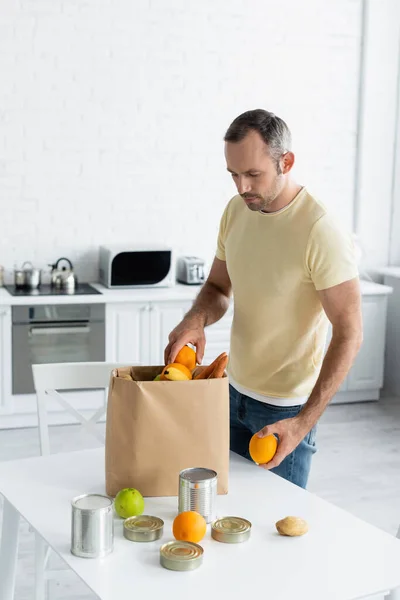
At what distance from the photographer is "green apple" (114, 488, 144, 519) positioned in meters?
1.70

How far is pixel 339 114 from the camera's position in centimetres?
523

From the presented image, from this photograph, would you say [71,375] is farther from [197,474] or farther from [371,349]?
[371,349]

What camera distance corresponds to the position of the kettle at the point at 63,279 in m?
4.57

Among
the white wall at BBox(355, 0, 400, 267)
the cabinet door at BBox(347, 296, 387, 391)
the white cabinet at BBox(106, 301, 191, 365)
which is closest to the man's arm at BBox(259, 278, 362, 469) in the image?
the white cabinet at BBox(106, 301, 191, 365)

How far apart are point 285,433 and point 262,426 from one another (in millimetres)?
321

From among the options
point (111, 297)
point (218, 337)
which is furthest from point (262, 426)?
point (218, 337)

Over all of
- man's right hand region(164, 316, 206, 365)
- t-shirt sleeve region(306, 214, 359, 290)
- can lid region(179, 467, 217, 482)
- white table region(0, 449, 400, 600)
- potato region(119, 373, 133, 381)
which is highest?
t-shirt sleeve region(306, 214, 359, 290)

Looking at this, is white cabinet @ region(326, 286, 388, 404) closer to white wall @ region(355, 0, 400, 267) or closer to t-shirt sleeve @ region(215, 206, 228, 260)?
white wall @ region(355, 0, 400, 267)

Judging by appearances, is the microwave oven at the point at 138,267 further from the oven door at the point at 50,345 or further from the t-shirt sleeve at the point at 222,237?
the t-shirt sleeve at the point at 222,237

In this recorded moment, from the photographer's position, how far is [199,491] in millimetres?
1685

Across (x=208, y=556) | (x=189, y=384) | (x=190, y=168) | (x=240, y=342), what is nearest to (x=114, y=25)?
(x=190, y=168)

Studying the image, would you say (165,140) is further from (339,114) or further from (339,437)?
(339,437)

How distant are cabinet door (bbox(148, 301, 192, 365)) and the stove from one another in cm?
31

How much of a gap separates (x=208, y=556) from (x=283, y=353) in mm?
670
